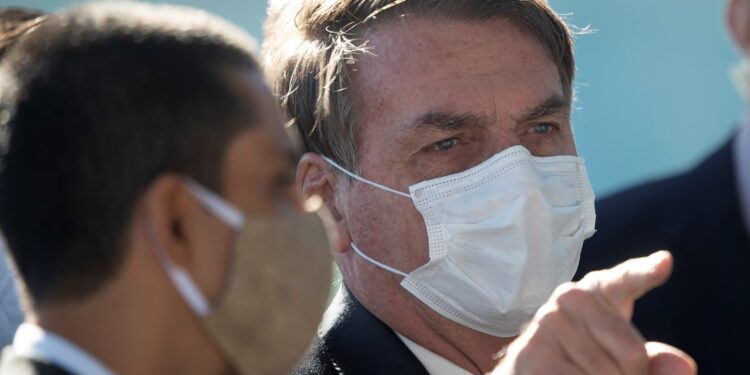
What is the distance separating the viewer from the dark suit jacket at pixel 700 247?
155 cm

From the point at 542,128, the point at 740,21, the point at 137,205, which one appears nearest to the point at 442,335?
the point at 542,128

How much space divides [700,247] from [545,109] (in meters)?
1.89

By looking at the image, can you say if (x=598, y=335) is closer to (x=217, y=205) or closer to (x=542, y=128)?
(x=217, y=205)

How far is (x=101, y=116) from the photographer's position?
185 centimetres

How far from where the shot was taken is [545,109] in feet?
11.3

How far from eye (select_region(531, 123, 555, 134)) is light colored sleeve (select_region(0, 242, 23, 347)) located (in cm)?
163

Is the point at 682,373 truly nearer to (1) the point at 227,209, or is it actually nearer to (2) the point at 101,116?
(1) the point at 227,209

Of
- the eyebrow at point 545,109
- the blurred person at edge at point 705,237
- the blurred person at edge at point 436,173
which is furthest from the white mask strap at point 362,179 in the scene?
the blurred person at edge at point 705,237

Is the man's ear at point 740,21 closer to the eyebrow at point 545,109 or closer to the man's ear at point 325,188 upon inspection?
the eyebrow at point 545,109

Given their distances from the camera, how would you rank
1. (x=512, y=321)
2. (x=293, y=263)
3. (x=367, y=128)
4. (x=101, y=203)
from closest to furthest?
(x=101, y=203) < (x=293, y=263) < (x=512, y=321) < (x=367, y=128)

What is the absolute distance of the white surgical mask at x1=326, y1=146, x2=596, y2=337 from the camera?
3.22 metres

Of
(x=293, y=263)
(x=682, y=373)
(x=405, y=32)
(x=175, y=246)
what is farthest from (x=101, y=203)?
(x=405, y=32)

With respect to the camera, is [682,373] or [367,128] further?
[367,128]

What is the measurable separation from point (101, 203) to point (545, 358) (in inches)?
33.7
